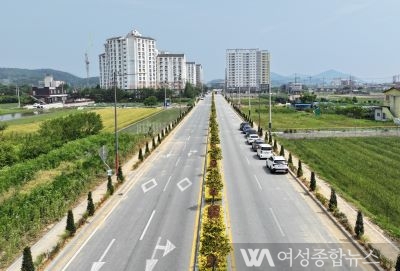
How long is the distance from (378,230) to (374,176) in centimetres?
1688

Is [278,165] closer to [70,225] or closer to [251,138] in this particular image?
[251,138]

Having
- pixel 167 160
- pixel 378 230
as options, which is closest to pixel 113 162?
pixel 167 160

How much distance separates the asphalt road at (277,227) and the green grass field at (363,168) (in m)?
3.75

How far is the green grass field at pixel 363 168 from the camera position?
101 feet

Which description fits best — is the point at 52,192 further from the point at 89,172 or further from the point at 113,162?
the point at 113,162

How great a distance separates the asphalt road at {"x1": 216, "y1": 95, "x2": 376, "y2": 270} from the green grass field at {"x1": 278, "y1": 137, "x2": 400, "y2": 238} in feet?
12.3

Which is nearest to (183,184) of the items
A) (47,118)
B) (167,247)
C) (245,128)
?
(167,247)

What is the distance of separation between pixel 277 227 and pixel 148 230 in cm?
743

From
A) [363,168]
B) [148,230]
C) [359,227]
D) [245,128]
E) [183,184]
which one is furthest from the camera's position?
Answer: [245,128]

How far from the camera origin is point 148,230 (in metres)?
25.6

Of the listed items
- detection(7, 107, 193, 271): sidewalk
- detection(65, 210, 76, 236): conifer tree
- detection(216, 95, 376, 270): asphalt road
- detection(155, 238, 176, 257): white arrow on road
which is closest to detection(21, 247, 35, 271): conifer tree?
detection(7, 107, 193, 271): sidewalk

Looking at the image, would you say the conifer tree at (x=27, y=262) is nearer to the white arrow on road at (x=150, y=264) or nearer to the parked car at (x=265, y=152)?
the white arrow on road at (x=150, y=264)

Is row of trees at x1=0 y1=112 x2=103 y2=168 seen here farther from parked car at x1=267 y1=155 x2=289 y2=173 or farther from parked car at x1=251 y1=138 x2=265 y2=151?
parked car at x1=267 y1=155 x2=289 y2=173

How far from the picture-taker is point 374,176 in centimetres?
4056
